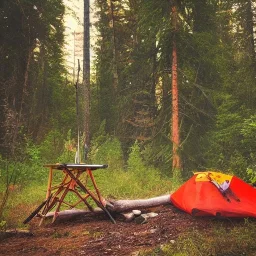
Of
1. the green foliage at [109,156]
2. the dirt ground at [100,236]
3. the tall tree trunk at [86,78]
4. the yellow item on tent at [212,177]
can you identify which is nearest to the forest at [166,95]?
the green foliage at [109,156]

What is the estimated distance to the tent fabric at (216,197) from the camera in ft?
19.8

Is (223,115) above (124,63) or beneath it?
beneath

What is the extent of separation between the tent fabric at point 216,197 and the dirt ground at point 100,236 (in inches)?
10.1

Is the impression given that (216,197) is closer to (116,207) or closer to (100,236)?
(116,207)

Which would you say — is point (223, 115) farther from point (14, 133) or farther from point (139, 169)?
point (14, 133)

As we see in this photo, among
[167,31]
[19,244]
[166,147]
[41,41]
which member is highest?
[41,41]

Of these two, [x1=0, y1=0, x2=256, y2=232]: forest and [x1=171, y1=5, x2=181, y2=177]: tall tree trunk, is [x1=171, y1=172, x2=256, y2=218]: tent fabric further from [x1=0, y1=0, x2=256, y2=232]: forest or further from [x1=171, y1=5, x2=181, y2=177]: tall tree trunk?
[x1=171, y1=5, x2=181, y2=177]: tall tree trunk

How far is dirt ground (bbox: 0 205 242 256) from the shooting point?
5092 mm

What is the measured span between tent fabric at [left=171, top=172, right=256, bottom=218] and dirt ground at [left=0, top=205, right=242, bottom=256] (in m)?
0.26

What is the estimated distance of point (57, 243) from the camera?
5.54 meters

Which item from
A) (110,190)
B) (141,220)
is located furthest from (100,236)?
(110,190)

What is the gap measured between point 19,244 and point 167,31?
9834 millimetres

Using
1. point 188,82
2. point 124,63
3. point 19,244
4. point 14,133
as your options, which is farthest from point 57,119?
point 19,244

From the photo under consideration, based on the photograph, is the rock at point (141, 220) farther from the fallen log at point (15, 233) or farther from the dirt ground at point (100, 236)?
the fallen log at point (15, 233)
